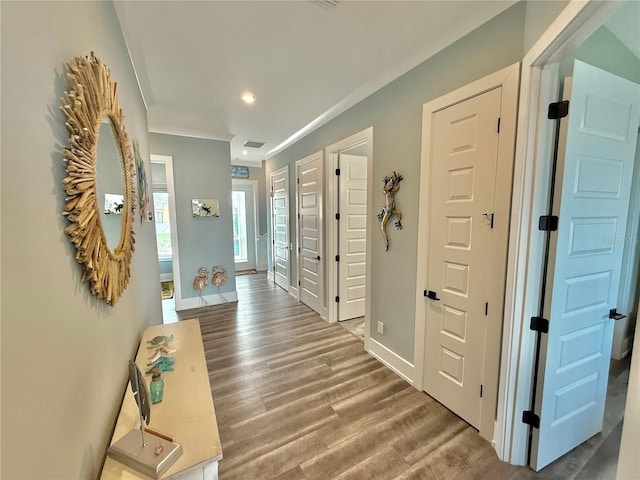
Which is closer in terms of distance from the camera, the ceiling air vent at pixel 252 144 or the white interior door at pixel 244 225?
the ceiling air vent at pixel 252 144

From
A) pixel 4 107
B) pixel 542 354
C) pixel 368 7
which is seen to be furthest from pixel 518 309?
pixel 4 107

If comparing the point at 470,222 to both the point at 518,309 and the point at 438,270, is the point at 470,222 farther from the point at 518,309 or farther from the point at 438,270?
the point at 518,309

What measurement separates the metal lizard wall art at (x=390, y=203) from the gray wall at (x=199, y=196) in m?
2.77

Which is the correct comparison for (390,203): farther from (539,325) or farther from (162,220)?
(162,220)

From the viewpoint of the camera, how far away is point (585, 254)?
4.78 feet

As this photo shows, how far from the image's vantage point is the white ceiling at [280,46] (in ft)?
5.18

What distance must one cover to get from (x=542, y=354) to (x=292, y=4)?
97.2 inches

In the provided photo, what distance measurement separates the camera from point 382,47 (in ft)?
6.36

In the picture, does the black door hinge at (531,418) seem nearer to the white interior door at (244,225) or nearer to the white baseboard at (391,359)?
the white baseboard at (391,359)

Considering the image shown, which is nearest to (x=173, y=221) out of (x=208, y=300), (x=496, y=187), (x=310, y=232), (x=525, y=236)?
(x=208, y=300)

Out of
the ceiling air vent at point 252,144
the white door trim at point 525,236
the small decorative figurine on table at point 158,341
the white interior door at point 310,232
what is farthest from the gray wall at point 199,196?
the white door trim at point 525,236

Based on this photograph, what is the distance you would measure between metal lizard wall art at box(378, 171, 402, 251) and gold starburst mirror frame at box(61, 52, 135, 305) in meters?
1.95

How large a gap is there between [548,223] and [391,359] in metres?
1.74

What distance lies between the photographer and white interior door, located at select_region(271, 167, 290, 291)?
4.71m
